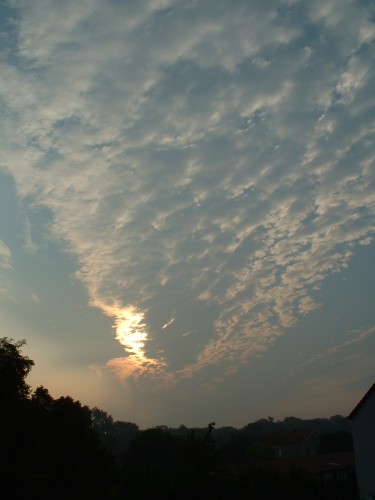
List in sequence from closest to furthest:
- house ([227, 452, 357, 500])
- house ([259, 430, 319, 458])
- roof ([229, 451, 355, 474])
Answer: house ([227, 452, 357, 500]) < roof ([229, 451, 355, 474]) < house ([259, 430, 319, 458])

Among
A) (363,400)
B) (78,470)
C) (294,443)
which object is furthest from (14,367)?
(294,443)

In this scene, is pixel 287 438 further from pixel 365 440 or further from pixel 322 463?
pixel 365 440

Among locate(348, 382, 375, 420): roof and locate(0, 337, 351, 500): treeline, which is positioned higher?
locate(348, 382, 375, 420): roof

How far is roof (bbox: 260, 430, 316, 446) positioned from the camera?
85000mm

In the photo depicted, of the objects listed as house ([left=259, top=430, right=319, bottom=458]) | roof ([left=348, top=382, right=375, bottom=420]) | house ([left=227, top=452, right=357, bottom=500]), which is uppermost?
roof ([left=348, top=382, right=375, bottom=420])

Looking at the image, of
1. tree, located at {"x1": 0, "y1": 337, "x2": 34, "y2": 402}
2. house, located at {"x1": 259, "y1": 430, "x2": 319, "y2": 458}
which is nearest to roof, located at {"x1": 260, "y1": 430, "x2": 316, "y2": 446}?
house, located at {"x1": 259, "y1": 430, "x2": 319, "y2": 458}

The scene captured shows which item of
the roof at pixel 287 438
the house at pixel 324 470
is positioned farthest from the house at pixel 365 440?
the roof at pixel 287 438

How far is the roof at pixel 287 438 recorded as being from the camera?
8500 cm

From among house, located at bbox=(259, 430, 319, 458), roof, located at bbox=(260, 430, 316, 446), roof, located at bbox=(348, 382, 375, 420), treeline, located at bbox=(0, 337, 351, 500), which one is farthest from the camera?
roof, located at bbox=(260, 430, 316, 446)

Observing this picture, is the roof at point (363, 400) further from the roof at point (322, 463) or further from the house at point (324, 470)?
the roof at point (322, 463)

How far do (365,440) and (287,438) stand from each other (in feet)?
192

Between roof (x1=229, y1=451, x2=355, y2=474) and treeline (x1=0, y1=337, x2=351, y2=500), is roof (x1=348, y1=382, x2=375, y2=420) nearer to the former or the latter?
treeline (x1=0, y1=337, x2=351, y2=500)

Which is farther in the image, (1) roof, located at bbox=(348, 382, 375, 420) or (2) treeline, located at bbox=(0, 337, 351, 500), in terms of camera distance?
(1) roof, located at bbox=(348, 382, 375, 420)

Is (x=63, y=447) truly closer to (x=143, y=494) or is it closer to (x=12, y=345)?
(x=12, y=345)
